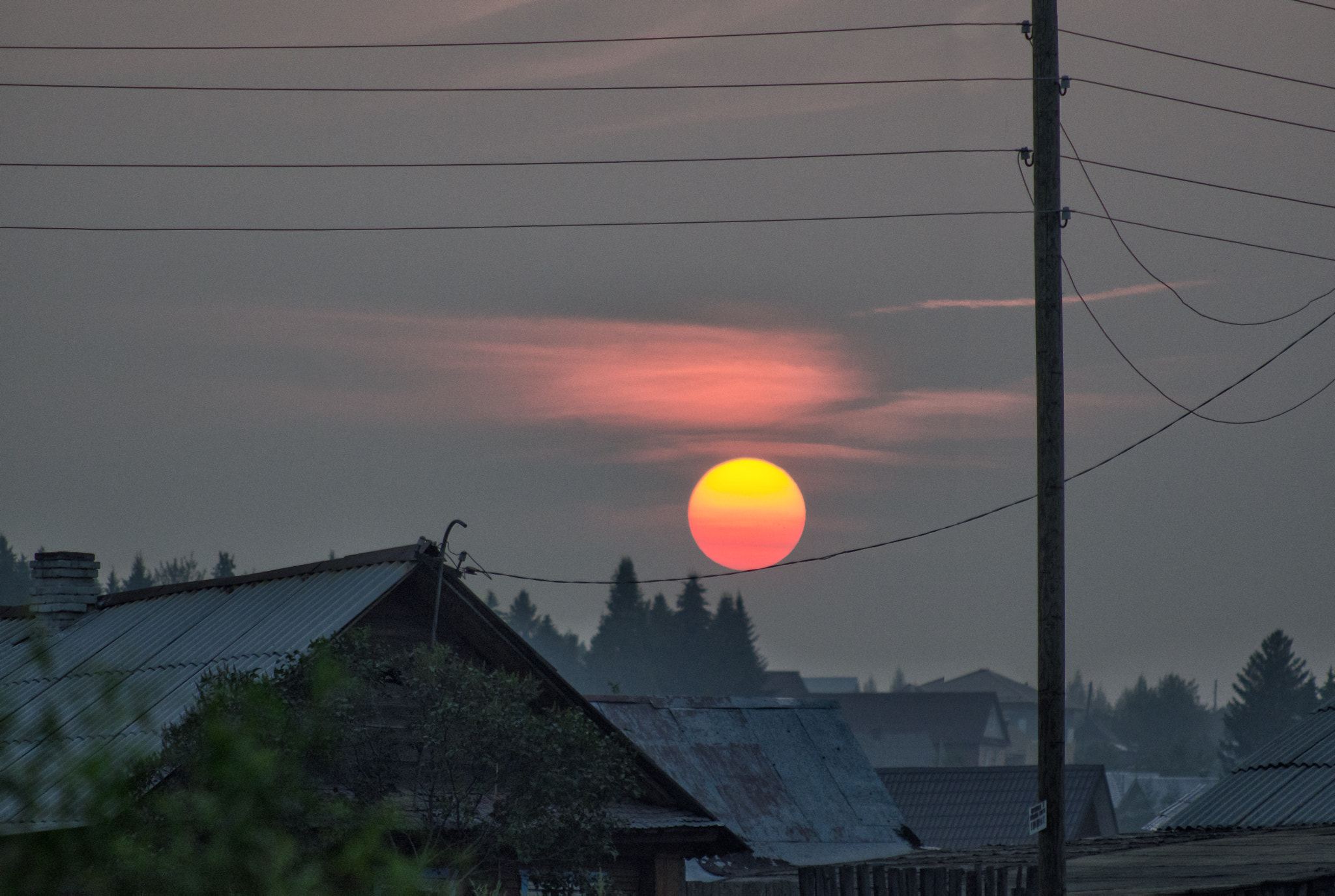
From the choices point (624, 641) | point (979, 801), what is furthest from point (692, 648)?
point (979, 801)

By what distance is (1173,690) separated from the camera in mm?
179125

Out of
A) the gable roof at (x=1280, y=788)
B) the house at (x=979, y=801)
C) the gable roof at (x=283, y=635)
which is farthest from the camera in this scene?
the house at (x=979, y=801)

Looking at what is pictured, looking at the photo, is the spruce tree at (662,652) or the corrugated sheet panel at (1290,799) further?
the spruce tree at (662,652)

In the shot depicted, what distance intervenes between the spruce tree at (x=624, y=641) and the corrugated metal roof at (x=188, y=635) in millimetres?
125842

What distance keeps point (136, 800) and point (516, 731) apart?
31.9 feet

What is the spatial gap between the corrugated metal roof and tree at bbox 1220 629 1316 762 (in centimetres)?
11249

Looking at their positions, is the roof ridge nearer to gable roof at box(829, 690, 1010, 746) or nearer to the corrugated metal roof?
the corrugated metal roof

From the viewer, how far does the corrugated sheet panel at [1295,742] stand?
69.1 ft

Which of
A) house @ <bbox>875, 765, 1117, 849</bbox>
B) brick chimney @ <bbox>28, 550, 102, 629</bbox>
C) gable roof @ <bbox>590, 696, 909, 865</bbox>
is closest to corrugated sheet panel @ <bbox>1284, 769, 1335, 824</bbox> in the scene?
gable roof @ <bbox>590, 696, 909, 865</bbox>

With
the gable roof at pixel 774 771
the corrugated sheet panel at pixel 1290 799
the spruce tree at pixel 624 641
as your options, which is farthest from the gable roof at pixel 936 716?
the corrugated sheet panel at pixel 1290 799

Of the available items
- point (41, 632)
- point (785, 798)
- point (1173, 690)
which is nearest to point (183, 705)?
point (41, 632)

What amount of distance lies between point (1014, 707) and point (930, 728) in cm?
4110

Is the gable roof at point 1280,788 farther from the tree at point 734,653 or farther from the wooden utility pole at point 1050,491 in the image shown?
the tree at point 734,653

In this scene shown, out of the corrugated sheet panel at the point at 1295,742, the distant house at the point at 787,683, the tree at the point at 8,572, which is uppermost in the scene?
the tree at the point at 8,572
